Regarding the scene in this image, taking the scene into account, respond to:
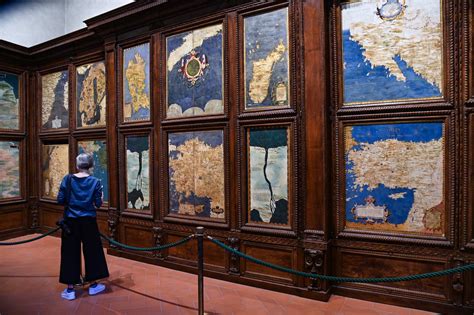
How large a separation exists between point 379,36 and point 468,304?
9.77 ft

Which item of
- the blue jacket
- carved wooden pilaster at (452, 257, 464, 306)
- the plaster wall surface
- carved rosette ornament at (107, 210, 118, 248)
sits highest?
the plaster wall surface

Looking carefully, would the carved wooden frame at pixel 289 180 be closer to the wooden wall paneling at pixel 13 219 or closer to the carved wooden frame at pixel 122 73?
the carved wooden frame at pixel 122 73

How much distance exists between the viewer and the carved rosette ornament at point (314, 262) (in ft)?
12.2

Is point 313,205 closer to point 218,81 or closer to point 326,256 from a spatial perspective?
point 326,256

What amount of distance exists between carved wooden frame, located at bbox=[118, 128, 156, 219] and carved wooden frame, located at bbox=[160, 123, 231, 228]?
21 centimetres

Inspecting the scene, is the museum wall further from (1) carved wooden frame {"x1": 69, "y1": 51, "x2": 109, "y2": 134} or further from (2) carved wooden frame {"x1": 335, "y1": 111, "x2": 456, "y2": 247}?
(1) carved wooden frame {"x1": 69, "y1": 51, "x2": 109, "y2": 134}

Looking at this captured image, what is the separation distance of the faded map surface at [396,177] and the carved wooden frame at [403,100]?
21 cm

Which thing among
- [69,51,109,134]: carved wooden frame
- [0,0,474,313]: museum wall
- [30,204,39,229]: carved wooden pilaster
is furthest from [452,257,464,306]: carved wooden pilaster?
[30,204,39,229]: carved wooden pilaster

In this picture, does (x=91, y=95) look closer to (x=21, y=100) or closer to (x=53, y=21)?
(x=21, y=100)

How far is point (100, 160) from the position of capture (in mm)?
6004

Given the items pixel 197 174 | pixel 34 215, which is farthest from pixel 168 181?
pixel 34 215

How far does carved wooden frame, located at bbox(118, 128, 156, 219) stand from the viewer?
503 centimetres

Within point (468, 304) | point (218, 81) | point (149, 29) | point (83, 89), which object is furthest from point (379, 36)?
point (83, 89)

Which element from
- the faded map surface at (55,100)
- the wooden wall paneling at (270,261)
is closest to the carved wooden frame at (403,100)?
the wooden wall paneling at (270,261)
